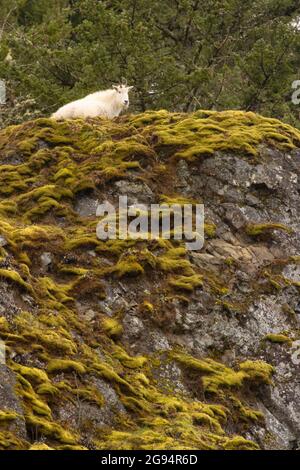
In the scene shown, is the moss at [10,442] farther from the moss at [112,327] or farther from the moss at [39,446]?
the moss at [112,327]

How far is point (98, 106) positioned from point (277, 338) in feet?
21.3

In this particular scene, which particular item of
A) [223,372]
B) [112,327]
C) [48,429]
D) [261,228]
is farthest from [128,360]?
[261,228]

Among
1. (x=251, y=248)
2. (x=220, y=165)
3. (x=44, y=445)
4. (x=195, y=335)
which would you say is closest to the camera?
(x=44, y=445)

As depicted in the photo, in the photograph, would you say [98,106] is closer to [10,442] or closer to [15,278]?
[15,278]

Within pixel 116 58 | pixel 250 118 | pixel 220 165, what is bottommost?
pixel 220 165

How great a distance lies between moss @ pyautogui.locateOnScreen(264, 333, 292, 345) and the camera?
9922 mm

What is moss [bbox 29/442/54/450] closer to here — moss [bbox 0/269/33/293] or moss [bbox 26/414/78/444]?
moss [bbox 26/414/78/444]

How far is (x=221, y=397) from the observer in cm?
898

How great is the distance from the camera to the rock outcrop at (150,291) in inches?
312

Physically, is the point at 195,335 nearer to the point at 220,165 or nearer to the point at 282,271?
the point at 282,271

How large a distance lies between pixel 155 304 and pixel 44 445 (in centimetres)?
318

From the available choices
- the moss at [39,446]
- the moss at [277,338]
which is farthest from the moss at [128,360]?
the moss at [39,446]

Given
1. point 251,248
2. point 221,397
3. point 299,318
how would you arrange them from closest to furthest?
1. point 221,397
2. point 299,318
3. point 251,248
